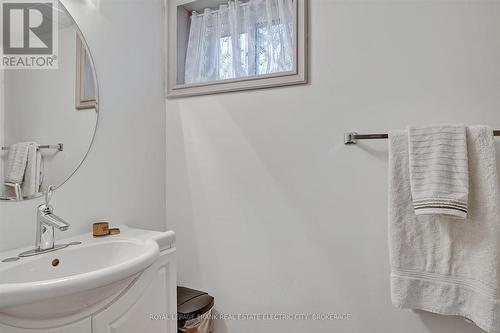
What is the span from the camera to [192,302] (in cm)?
144

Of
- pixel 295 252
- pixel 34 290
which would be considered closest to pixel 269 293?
pixel 295 252

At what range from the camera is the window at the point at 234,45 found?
1427 mm

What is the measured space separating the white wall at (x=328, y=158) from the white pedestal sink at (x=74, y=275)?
44cm

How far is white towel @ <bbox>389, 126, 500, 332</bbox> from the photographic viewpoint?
1016mm

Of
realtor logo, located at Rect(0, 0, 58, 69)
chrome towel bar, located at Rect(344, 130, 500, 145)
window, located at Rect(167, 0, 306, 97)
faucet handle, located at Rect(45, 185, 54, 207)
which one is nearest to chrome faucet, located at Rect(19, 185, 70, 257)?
faucet handle, located at Rect(45, 185, 54, 207)

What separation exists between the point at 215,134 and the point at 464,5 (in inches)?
45.3

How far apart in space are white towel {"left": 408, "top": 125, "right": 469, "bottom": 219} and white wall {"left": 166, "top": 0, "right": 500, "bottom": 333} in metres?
0.14

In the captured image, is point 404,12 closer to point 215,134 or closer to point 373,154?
point 373,154

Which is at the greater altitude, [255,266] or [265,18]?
[265,18]

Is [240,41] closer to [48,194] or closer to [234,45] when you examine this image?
[234,45]

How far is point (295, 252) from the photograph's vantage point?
1.40m

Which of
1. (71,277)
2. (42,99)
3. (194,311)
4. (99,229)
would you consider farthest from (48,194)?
(194,311)

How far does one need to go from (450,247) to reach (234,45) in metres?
1.28

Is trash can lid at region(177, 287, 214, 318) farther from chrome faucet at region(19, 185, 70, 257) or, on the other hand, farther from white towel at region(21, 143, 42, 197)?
white towel at region(21, 143, 42, 197)
